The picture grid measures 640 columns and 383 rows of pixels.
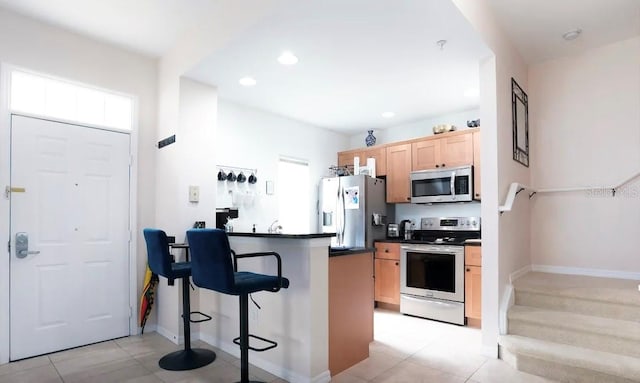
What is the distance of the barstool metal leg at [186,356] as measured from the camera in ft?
9.21

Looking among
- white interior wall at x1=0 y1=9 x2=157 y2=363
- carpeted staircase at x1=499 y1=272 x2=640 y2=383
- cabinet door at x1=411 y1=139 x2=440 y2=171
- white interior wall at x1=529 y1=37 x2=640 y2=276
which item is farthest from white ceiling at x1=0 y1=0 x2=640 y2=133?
carpeted staircase at x1=499 y1=272 x2=640 y2=383

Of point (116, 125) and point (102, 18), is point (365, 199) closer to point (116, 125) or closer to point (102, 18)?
point (116, 125)

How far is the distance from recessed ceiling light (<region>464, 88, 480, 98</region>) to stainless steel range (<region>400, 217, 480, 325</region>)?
1.56 m

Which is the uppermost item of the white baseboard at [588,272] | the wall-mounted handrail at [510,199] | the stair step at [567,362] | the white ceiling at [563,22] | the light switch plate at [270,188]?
the white ceiling at [563,22]

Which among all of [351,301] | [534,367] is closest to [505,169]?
[534,367]

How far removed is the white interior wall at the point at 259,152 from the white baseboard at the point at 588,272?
308cm

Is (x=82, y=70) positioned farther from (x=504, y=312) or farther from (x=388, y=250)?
(x=504, y=312)

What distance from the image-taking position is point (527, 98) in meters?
4.11

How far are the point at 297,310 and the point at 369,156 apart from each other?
3.45 meters

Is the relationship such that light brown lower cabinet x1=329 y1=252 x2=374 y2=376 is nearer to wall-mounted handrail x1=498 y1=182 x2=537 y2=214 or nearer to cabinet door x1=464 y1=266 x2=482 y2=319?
wall-mounted handrail x1=498 y1=182 x2=537 y2=214

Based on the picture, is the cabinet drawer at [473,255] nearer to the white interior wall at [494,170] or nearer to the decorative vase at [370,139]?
the white interior wall at [494,170]

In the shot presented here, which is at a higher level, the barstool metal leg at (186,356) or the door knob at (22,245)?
the door knob at (22,245)

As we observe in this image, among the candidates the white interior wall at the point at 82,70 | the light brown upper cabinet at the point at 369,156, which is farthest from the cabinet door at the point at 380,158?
the white interior wall at the point at 82,70

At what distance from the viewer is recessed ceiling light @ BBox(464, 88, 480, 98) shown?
4095 millimetres
